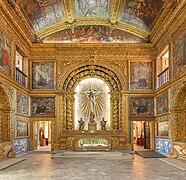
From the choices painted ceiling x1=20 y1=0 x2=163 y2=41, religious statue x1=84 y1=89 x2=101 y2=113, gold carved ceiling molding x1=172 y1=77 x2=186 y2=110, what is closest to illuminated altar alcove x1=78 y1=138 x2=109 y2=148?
religious statue x1=84 y1=89 x2=101 y2=113

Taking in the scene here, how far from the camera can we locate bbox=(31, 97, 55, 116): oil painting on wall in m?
22.4

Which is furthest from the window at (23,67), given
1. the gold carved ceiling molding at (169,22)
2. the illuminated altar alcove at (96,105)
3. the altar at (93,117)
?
the gold carved ceiling molding at (169,22)

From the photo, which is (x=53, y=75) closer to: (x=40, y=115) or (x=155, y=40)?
(x=40, y=115)

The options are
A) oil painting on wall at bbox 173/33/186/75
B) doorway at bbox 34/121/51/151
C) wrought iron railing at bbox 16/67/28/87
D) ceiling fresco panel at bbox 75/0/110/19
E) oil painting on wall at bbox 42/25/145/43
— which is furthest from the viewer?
doorway at bbox 34/121/51/151

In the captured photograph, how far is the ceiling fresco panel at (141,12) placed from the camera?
18.3 meters

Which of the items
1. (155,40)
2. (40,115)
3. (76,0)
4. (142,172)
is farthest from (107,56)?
(142,172)

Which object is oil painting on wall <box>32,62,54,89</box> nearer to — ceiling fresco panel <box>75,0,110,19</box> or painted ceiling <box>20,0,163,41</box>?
painted ceiling <box>20,0,163,41</box>

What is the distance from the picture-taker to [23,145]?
20.2 m

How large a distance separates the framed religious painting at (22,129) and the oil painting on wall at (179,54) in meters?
10.8

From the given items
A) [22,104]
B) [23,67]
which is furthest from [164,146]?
[23,67]

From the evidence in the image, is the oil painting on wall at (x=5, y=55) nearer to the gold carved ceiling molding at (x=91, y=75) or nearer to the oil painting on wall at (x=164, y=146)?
the gold carved ceiling molding at (x=91, y=75)

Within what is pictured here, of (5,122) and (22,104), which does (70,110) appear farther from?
(5,122)

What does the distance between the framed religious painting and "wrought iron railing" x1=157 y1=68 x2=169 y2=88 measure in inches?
410

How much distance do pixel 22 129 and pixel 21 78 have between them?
145 inches
